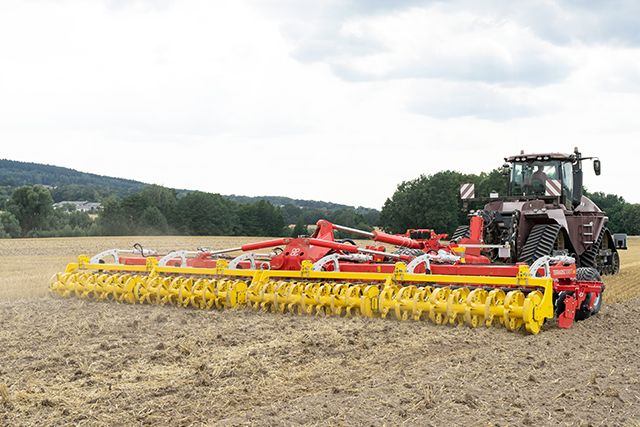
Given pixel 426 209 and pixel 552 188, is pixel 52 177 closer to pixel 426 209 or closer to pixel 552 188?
pixel 426 209

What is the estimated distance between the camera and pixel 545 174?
1280 centimetres

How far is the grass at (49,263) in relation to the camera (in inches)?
473

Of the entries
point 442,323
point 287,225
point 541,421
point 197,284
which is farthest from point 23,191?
point 541,421

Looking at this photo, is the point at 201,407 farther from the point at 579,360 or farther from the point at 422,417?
the point at 579,360

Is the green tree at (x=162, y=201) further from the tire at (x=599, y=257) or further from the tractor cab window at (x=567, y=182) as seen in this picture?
the tractor cab window at (x=567, y=182)

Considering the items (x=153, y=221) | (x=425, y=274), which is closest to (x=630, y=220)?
(x=153, y=221)

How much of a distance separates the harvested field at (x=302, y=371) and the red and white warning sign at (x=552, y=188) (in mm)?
4093

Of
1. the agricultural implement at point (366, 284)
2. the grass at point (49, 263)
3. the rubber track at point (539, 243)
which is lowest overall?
the grass at point (49, 263)

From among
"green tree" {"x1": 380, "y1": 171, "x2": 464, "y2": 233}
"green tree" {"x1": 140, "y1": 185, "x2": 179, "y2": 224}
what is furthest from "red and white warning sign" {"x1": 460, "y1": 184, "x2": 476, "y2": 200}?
"green tree" {"x1": 140, "y1": 185, "x2": 179, "y2": 224}

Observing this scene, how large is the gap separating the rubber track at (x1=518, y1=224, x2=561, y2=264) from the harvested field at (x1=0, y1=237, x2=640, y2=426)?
2103 millimetres

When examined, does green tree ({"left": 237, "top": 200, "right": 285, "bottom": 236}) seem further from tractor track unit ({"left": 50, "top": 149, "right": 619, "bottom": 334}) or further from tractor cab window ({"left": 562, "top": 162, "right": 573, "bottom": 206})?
tractor track unit ({"left": 50, "top": 149, "right": 619, "bottom": 334})

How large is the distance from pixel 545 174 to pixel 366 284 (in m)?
5.89

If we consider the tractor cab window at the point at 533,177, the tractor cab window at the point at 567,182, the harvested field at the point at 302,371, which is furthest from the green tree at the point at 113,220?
the harvested field at the point at 302,371

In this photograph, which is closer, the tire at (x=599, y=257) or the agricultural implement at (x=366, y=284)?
the agricultural implement at (x=366, y=284)
